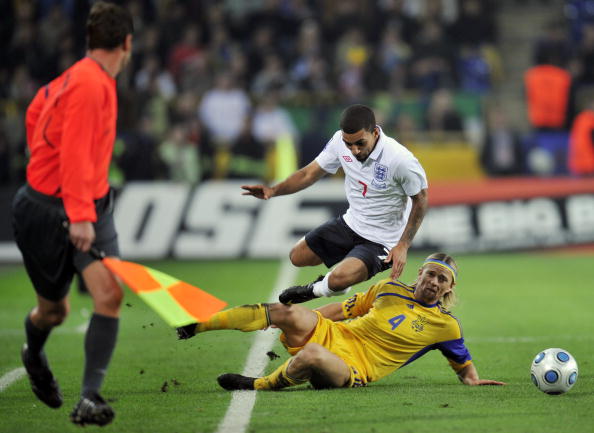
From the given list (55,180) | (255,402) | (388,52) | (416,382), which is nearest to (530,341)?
(416,382)

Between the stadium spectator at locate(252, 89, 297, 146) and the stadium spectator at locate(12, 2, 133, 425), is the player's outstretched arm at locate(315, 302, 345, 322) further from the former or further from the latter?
the stadium spectator at locate(252, 89, 297, 146)

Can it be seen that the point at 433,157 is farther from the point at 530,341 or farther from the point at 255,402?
the point at 255,402

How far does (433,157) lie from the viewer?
1820 cm

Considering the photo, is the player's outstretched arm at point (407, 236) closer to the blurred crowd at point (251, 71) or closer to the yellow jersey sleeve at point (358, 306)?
the yellow jersey sleeve at point (358, 306)

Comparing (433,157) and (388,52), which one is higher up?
(388,52)

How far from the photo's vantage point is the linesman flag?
18.1 ft

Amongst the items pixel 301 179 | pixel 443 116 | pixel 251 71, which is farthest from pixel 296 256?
pixel 251 71

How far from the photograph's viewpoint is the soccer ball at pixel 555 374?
6.57m

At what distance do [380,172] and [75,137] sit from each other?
287 centimetres

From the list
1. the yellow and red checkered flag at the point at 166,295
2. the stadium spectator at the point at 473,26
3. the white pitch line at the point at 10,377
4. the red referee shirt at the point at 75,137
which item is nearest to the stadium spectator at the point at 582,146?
the stadium spectator at the point at 473,26

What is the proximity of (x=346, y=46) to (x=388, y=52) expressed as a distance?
0.83 metres

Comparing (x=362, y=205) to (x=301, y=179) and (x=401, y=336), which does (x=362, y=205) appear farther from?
(x=401, y=336)

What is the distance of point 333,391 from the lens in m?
6.71

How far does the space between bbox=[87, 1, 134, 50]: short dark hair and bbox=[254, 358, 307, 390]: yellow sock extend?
2.30 m
